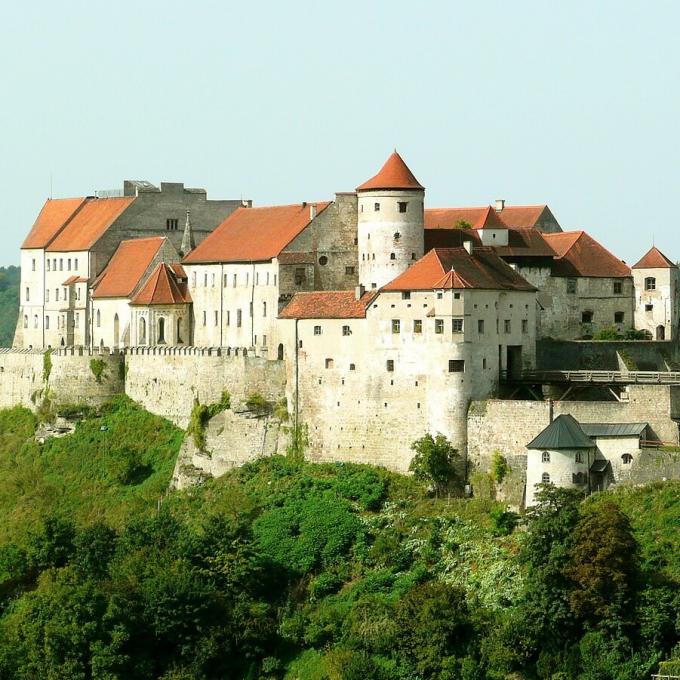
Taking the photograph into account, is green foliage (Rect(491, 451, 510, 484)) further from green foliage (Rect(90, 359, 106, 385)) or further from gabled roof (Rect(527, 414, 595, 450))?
green foliage (Rect(90, 359, 106, 385))

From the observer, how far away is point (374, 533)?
3688 inches

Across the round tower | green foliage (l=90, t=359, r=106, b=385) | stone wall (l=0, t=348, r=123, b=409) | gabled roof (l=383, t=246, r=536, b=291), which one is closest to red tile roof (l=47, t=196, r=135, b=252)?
stone wall (l=0, t=348, r=123, b=409)

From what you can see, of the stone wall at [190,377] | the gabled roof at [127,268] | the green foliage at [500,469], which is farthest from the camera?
the gabled roof at [127,268]

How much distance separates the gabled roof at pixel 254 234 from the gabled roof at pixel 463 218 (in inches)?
247

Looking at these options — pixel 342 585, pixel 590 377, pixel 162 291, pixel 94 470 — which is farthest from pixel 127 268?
pixel 342 585

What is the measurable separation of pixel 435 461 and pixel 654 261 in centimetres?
2031

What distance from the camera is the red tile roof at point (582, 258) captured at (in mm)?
108125

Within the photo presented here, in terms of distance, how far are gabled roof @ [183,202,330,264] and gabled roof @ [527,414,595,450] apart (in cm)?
1972

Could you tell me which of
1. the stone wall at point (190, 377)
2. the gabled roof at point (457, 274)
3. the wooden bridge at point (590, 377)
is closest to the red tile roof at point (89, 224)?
the stone wall at point (190, 377)

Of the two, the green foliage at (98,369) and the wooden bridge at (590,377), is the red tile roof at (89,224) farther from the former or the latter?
the wooden bridge at (590,377)

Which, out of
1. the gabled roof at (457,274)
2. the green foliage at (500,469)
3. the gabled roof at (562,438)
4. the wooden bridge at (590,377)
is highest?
the gabled roof at (457,274)

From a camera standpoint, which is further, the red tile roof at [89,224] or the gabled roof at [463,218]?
the red tile roof at [89,224]

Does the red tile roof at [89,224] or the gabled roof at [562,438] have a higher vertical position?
the red tile roof at [89,224]

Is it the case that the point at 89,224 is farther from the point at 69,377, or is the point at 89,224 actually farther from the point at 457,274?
the point at 457,274
